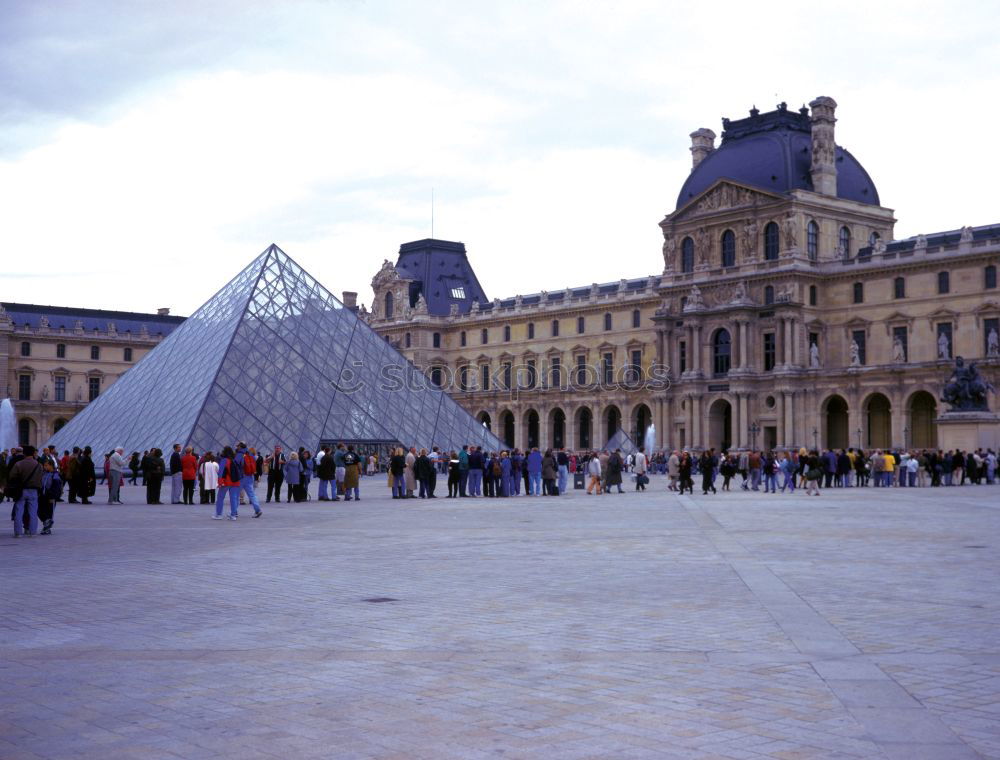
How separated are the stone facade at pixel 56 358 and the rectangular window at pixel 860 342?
54.8 metres

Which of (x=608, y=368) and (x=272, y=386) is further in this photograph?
(x=608, y=368)

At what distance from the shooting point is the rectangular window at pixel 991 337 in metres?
55.4

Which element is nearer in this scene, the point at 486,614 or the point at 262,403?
the point at 486,614

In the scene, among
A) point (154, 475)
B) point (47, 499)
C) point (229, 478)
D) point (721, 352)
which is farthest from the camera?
point (721, 352)

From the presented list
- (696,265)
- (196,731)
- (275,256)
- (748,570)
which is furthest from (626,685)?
(696,265)

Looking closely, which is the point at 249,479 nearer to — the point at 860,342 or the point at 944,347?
the point at 944,347

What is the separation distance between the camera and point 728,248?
65.9 meters

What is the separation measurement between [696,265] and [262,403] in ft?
115

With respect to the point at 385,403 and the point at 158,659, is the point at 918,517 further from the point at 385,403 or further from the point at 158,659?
the point at 385,403

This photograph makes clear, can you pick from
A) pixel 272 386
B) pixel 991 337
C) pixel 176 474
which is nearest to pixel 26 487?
pixel 176 474

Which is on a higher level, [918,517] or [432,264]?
[432,264]

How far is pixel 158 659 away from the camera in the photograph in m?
7.14

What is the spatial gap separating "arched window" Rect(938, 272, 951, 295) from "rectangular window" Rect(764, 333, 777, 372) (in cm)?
890

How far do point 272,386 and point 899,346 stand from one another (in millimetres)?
33593
